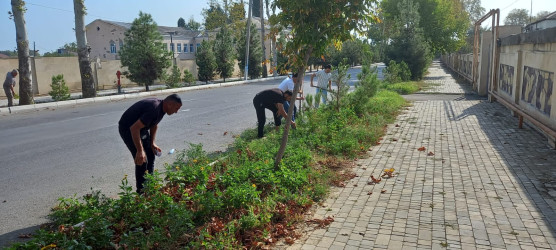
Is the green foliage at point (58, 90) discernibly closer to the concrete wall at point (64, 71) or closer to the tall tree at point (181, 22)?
the concrete wall at point (64, 71)

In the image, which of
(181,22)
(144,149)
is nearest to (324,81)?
(144,149)

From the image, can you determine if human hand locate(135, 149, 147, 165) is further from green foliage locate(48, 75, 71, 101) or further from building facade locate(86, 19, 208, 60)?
building facade locate(86, 19, 208, 60)

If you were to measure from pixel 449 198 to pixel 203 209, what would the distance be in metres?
2.86

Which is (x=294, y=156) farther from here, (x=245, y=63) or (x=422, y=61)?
(x=245, y=63)

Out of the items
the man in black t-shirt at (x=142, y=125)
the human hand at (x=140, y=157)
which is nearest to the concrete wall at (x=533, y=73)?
the man in black t-shirt at (x=142, y=125)

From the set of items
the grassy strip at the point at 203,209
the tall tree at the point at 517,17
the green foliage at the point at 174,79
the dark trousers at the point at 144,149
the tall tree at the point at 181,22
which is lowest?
the grassy strip at the point at 203,209

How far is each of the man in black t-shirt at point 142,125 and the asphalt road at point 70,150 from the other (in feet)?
2.99

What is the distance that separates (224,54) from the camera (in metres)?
33.4

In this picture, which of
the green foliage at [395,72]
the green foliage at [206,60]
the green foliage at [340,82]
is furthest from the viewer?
the green foliage at [206,60]

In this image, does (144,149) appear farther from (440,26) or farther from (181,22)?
(181,22)

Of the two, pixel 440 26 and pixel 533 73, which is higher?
pixel 440 26

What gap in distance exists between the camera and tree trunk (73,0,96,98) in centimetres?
1930

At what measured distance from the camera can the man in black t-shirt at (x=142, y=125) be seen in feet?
15.5

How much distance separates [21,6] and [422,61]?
21.8 meters
